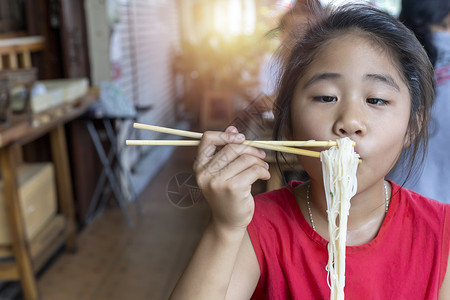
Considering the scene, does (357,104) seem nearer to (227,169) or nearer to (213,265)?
(227,169)

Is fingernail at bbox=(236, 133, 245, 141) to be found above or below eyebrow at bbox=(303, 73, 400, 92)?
below

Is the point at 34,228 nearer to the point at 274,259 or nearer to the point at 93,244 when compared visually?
the point at 93,244

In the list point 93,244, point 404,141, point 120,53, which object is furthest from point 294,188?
point 120,53

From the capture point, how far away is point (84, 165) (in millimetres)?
4500

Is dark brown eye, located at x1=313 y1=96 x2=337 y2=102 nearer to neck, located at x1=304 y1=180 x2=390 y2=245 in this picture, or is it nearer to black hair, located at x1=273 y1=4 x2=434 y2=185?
black hair, located at x1=273 y1=4 x2=434 y2=185

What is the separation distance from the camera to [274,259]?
1358 mm

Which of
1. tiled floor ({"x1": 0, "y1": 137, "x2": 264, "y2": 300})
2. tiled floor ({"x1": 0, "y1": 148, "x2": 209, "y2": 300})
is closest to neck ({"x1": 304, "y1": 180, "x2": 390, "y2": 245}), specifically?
tiled floor ({"x1": 0, "y1": 137, "x2": 264, "y2": 300})

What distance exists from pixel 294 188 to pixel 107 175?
11.0 ft

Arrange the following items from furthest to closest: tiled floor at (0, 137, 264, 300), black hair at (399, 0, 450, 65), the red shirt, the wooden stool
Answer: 1. the wooden stool
2. tiled floor at (0, 137, 264, 300)
3. black hair at (399, 0, 450, 65)
4. the red shirt

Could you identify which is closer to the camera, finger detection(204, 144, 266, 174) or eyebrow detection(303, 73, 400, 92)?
finger detection(204, 144, 266, 174)

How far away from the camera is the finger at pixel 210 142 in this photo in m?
1.08

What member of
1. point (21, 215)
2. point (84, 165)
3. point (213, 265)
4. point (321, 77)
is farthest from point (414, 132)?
point (84, 165)

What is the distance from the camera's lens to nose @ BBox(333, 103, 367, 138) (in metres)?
1.12

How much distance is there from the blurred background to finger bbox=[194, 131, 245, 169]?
8 cm
